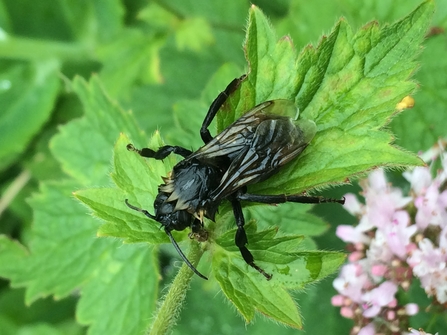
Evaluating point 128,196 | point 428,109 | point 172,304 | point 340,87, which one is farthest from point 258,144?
point 428,109

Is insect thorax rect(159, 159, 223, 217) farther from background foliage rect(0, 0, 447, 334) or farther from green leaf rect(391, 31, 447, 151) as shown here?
green leaf rect(391, 31, 447, 151)

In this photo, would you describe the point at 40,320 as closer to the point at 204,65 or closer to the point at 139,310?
the point at 139,310

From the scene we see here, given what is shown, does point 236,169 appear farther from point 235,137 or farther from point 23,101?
point 23,101

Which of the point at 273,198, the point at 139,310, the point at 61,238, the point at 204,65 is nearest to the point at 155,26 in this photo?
the point at 204,65

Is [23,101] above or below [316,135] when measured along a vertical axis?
above

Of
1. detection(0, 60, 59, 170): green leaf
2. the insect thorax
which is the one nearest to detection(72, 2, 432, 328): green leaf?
the insect thorax

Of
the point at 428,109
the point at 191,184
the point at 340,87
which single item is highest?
the point at 428,109

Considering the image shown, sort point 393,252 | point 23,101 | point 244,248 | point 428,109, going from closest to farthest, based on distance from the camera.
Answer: point 244,248 → point 393,252 → point 428,109 → point 23,101
